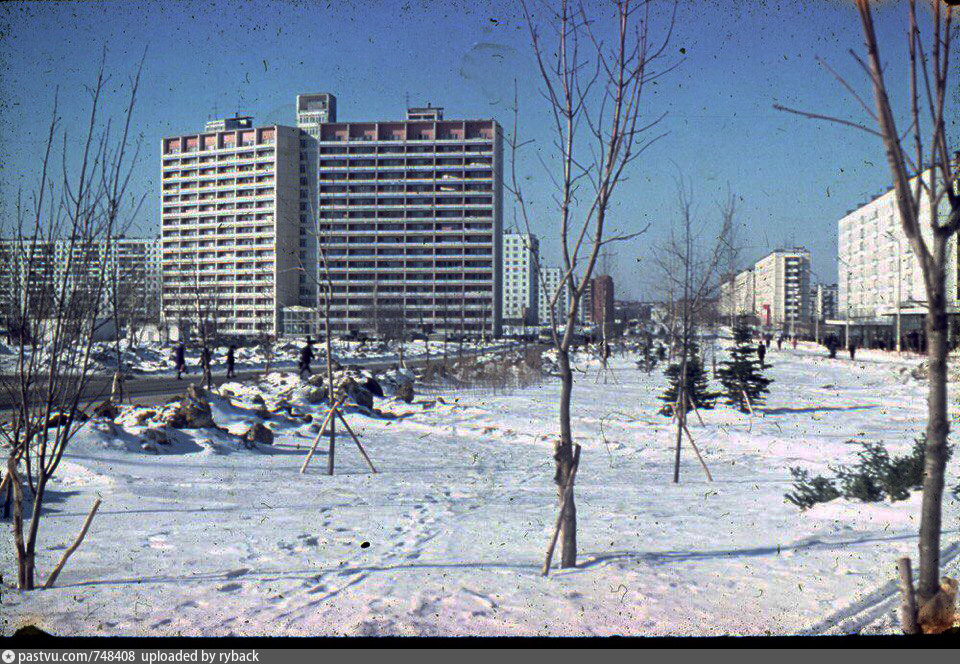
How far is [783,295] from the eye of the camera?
10775cm

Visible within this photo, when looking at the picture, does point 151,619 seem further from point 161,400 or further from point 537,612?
point 161,400

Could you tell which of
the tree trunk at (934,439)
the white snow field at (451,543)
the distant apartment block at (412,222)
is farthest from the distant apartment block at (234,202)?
the tree trunk at (934,439)

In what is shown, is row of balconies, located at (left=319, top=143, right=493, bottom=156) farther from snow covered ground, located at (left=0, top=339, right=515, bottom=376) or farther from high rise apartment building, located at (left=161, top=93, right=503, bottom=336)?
snow covered ground, located at (left=0, top=339, right=515, bottom=376)

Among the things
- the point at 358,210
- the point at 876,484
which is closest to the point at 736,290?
the point at 876,484

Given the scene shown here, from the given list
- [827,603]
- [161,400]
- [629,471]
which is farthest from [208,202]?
[827,603]

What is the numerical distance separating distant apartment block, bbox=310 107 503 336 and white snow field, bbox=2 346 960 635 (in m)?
63.6

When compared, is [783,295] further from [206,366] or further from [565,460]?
[565,460]

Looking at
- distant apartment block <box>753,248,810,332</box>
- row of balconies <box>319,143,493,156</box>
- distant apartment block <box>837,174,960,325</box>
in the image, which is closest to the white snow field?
distant apartment block <box>837,174,960,325</box>

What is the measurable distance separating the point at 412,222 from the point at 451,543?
248ft

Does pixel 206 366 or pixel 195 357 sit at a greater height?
pixel 206 366

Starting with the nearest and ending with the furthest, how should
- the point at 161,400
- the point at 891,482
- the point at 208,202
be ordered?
A: the point at 891,482, the point at 161,400, the point at 208,202

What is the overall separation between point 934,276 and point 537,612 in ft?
8.85

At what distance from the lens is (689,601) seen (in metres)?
4.18

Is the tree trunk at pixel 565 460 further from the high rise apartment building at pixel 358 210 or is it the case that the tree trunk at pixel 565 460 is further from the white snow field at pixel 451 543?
the high rise apartment building at pixel 358 210
